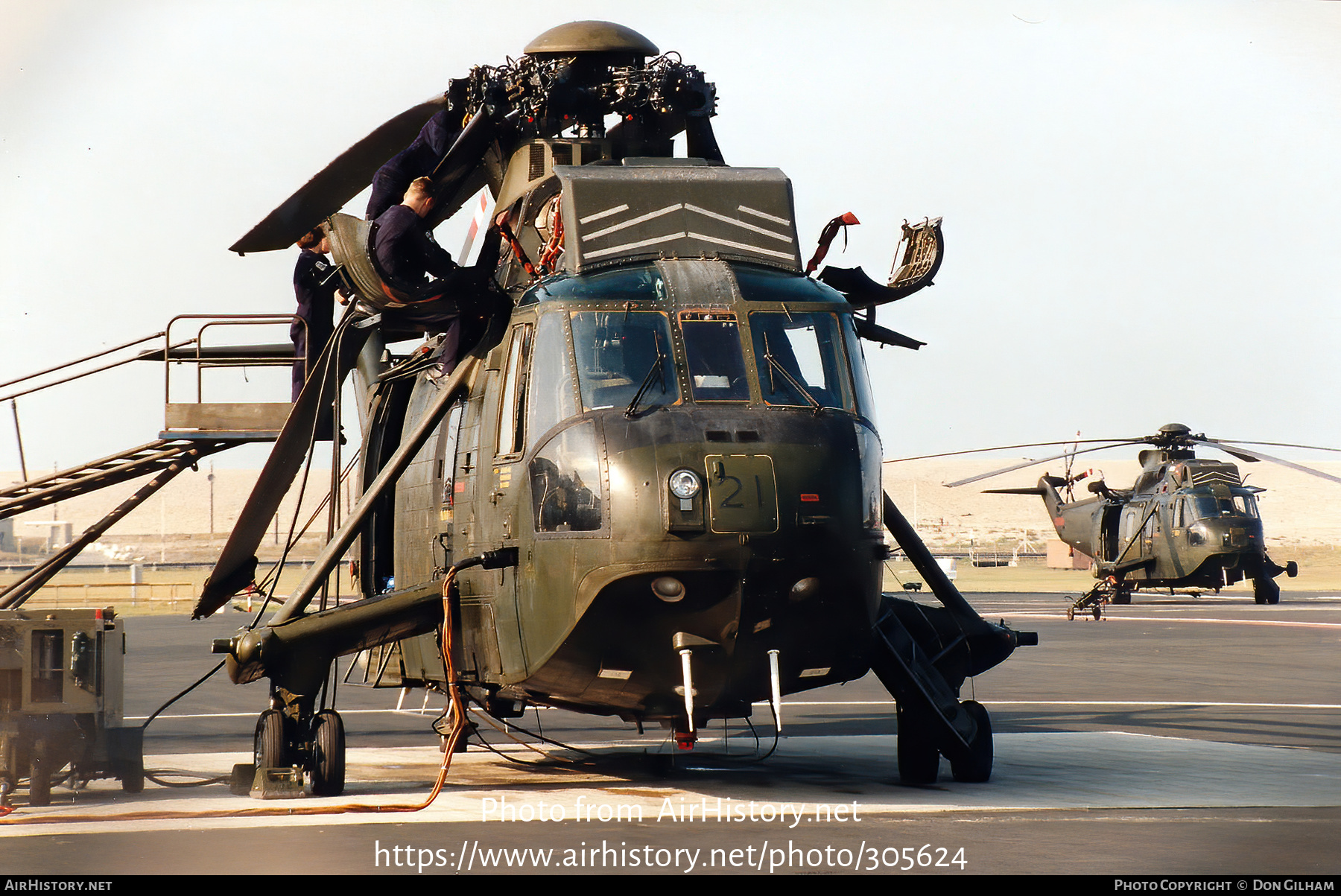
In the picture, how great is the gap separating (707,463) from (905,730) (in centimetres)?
395

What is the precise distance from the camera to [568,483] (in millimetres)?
11062

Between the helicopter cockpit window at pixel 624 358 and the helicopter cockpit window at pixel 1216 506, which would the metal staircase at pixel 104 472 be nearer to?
the helicopter cockpit window at pixel 624 358

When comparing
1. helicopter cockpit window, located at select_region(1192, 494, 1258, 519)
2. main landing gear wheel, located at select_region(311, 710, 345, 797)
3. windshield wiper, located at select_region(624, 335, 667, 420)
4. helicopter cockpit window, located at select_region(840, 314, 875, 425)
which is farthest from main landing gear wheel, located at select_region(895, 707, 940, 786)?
helicopter cockpit window, located at select_region(1192, 494, 1258, 519)

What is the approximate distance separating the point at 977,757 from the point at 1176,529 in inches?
1322

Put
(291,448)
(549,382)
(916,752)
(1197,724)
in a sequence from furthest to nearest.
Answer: (1197,724), (291,448), (916,752), (549,382)

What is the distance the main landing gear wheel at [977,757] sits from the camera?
43.5ft

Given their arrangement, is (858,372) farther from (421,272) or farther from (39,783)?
(39,783)

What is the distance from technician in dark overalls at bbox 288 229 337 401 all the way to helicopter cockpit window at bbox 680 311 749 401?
5783mm

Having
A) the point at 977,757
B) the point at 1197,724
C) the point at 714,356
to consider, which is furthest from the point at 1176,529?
the point at 714,356

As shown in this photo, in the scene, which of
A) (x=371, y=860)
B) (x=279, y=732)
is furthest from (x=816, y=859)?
(x=279, y=732)

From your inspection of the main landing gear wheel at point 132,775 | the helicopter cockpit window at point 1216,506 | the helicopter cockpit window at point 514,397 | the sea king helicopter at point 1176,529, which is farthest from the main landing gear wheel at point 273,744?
the helicopter cockpit window at point 1216,506

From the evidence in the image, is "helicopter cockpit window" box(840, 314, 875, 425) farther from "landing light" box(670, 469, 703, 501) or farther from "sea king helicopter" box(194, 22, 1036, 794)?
"landing light" box(670, 469, 703, 501)

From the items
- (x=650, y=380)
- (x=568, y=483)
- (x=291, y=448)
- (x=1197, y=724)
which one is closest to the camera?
(x=568, y=483)

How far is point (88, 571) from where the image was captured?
115938 millimetres
